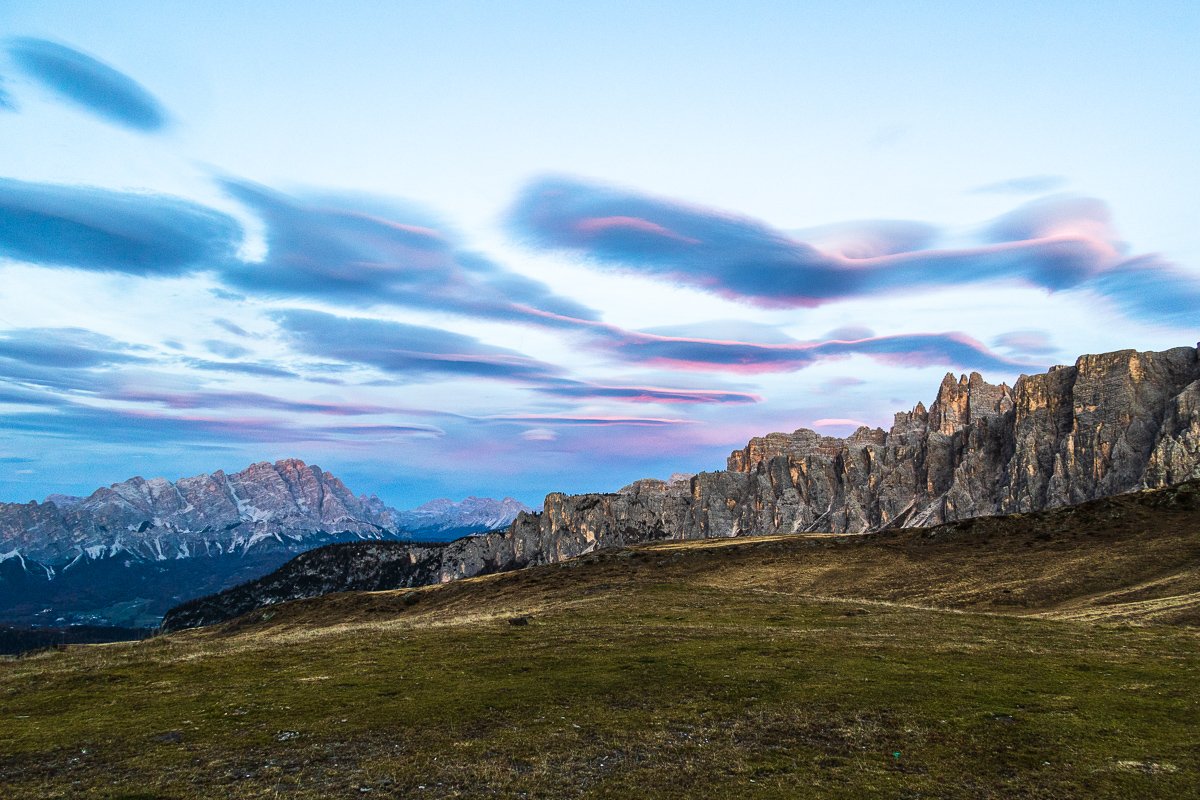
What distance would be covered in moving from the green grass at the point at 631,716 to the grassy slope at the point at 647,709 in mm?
136

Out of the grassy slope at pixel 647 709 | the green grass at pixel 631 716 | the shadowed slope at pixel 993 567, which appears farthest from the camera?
the shadowed slope at pixel 993 567

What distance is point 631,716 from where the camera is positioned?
27.6 metres

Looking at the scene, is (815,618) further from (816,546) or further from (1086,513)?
(1086,513)

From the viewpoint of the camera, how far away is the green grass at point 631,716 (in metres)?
20.3

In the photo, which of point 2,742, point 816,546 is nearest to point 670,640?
point 2,742

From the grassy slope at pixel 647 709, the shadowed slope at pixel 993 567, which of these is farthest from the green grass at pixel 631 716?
the shadowed slope at pixel 993 567

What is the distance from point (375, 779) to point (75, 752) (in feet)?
40.6

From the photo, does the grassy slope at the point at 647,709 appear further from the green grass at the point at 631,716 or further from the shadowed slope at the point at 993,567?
the shadowed slope at the point at 993,567

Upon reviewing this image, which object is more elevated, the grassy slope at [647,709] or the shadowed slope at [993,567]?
the grassy slope at [647,709]

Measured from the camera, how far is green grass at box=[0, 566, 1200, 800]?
2027 cm

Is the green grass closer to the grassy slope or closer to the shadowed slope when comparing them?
the grassy slope

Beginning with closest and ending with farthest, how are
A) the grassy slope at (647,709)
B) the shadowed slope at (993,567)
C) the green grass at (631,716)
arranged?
the green grass at (631,716), the grassy slope at (647,709), the shadowed slope at (993,567)

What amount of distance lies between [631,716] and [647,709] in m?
1.36

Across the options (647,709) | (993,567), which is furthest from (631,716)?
(993,567)
